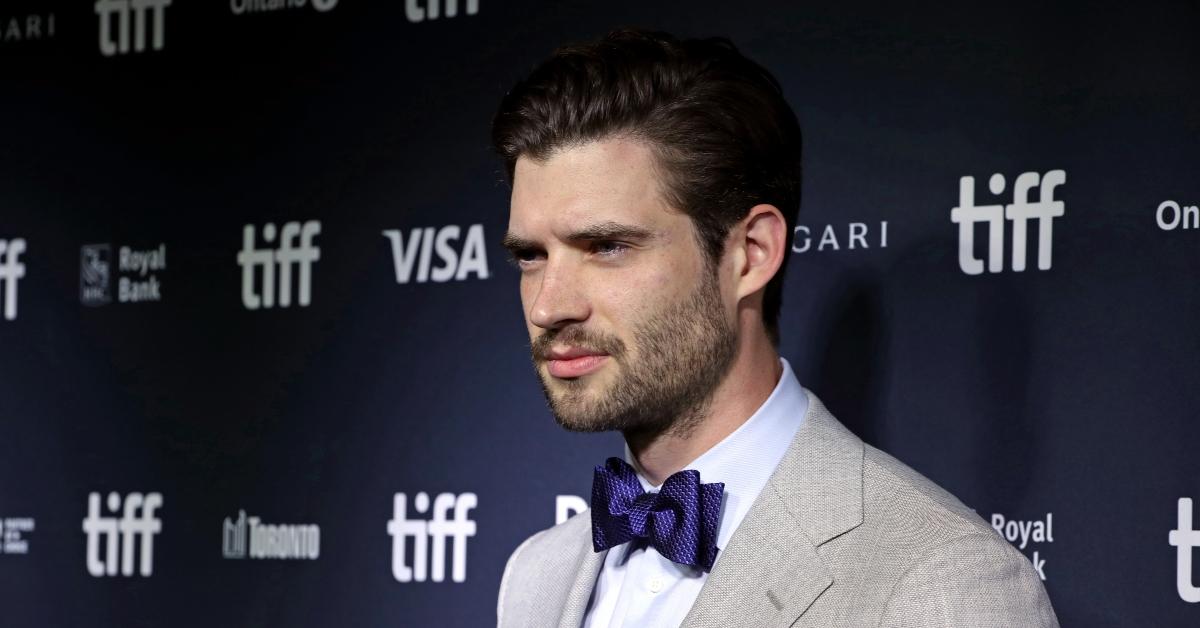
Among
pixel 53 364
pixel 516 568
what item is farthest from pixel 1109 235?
pixel 53 364

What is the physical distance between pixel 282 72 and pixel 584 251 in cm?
134

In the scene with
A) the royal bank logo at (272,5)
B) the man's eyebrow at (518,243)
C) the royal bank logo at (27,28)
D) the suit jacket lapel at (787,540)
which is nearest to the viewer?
the suit jacket lapel at (787,540)

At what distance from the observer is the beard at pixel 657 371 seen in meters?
1.79

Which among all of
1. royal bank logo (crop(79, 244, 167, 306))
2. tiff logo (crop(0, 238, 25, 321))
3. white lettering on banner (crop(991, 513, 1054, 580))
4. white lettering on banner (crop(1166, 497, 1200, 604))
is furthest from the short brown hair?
tiff logo (crop(0, 238, 25, 321))

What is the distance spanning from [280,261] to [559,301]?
1241 mm

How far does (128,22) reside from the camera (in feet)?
10.2

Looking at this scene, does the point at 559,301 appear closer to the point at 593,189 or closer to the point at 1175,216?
the point at 593,189

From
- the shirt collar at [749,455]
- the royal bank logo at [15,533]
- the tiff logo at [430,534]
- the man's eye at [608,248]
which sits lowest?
the royal bank logo at [15,533]

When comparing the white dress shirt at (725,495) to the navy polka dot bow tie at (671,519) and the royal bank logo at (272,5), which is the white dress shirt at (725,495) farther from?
the royal bank logo at (272,5)

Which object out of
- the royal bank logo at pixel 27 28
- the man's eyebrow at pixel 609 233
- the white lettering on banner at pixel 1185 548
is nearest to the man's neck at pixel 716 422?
the man's eyebrow at pixel 609 233

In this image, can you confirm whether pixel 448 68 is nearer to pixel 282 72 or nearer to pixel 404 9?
pixel 404 9

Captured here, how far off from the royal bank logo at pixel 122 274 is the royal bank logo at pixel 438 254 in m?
0.55

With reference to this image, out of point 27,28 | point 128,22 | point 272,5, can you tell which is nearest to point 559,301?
point 272,5

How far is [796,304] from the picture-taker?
236 centimetres
